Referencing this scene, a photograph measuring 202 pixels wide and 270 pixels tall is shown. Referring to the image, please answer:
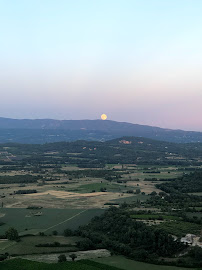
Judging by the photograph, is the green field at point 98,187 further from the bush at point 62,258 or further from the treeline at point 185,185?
the bush at point 62,258

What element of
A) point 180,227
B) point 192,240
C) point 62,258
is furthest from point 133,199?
point 62,258

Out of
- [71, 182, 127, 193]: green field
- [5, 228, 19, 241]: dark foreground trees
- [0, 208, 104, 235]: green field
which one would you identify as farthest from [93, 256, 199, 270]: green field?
[71, 182, 127, 193]: green field

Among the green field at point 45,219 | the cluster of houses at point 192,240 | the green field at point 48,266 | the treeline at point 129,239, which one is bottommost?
the green field at point 45,219

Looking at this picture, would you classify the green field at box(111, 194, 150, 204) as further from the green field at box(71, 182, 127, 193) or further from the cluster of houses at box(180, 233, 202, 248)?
the cluster of houses at box(180, 233, 202, 248)

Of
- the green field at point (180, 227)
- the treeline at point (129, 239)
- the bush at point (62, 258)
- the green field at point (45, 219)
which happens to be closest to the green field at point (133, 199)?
the green field at point (45, 219)

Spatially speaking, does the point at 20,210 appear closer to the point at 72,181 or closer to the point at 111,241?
the point at 111,241

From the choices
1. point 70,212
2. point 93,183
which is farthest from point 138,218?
point 93,183

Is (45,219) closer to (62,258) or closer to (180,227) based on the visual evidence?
(62,258)

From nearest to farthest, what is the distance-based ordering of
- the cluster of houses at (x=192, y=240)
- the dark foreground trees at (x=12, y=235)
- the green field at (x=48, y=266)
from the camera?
1. the green field at (x=48, y=266)
2. the cluster of houses at (x=192, y=240)
3. the dark foreground trees at (x=12, y=235)
